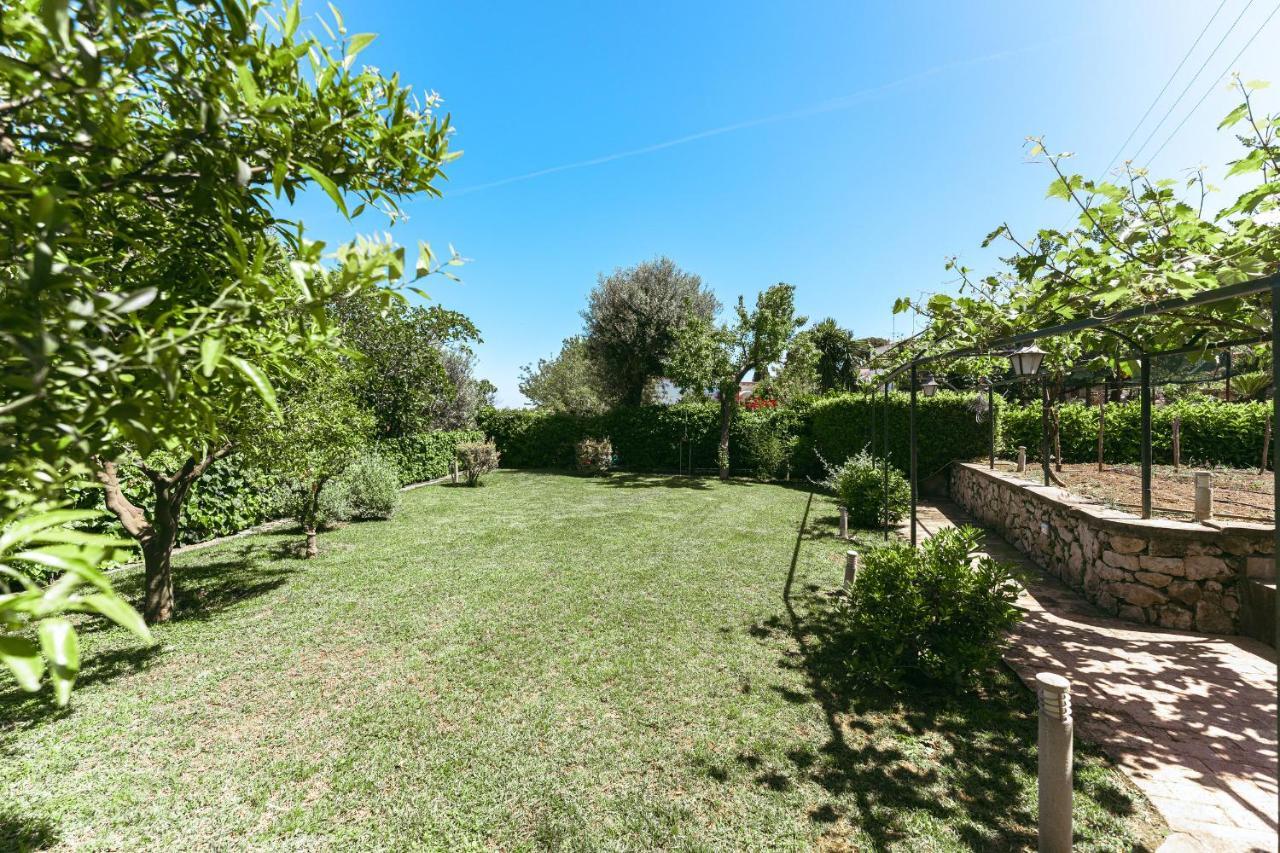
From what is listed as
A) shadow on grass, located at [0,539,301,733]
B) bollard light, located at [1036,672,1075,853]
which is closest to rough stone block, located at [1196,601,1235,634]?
bollard light, located at [1036,672,1075,853]

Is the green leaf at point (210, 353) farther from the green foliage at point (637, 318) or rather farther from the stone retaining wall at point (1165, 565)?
the green foliage at point (637, 318)

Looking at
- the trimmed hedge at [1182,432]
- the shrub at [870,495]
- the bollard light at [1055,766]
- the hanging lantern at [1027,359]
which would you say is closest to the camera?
the bollard light at [1055,766]

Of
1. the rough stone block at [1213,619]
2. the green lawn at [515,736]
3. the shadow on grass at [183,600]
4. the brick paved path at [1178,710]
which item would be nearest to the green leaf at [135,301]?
the green lawn at [515,736]

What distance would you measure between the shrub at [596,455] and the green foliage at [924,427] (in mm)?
7419

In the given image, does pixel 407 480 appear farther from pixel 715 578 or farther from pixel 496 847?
pixel 496 847

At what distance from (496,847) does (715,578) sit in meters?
4.73

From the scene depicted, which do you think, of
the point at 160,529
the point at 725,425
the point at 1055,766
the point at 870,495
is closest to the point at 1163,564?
the point at 1055,766

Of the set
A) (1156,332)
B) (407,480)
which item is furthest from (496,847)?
(407,480)

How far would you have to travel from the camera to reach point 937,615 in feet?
14.4

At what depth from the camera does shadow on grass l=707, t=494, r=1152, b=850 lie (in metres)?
3.04

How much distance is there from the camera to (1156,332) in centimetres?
471

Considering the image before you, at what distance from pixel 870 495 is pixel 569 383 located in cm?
2162

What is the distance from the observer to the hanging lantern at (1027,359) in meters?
7.20

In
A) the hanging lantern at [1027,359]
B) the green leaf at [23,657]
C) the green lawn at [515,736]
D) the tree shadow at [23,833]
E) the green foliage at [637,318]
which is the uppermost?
the green foliage at [637,318]
